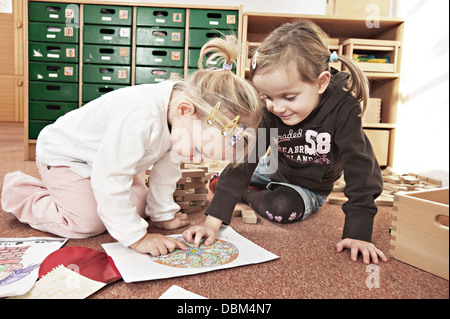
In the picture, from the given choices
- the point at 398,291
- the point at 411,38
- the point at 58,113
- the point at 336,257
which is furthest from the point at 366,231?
the point at 58,113

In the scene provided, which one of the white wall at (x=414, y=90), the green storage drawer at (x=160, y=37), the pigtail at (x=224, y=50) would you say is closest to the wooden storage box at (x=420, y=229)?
the pigtail at (x=224, y=50)

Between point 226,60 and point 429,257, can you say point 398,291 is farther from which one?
point 226,60

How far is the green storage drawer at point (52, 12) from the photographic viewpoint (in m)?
2.03

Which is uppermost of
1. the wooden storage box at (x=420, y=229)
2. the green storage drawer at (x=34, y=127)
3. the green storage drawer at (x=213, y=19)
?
the green storage drawer at (x=213, y=19)

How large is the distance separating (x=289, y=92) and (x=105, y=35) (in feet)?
5.37

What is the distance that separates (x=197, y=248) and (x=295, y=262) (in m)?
0.21

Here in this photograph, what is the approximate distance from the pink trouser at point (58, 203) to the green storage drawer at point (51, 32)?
1340mm

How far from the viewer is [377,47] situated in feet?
6.70

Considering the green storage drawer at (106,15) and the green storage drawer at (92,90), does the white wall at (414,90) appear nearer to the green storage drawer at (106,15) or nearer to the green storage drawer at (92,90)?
the green storage drawer at (106,15)

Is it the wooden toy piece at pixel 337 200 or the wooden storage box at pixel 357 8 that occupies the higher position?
the wooden storage box at pixel 357 8

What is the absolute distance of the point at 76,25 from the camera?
2.06 meters

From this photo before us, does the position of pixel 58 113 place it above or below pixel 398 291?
above

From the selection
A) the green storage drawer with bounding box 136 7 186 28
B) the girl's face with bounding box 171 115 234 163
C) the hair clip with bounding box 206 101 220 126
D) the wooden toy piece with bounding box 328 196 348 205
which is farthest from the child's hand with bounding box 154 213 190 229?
the green storage drawer with bounding box 136 7 186 28
